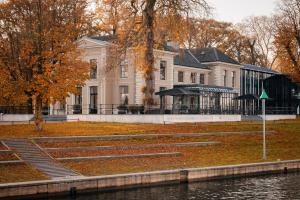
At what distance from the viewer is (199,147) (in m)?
29.7

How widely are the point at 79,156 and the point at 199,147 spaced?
335 inches

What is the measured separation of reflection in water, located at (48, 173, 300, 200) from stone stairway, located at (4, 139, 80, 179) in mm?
2759

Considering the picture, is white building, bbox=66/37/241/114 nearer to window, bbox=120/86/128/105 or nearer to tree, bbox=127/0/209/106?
window, bbox=120/86/128/105

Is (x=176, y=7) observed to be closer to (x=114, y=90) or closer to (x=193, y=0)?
(x=193, y=0)

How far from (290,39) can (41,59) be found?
39055 millimetres

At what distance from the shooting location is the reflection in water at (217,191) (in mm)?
18641

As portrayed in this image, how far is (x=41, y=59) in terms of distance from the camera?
3100 cm

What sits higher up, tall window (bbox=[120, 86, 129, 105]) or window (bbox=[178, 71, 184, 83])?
window (bbox=[178, 71, 184, 83])

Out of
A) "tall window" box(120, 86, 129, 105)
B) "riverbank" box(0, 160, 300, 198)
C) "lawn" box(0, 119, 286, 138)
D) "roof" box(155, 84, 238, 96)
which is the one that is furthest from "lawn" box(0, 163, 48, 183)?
"tall window" box(120, 86, 129, 105)

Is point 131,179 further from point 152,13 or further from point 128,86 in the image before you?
point 128,86

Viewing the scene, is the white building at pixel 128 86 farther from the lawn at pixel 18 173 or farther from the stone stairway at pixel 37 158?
the lawn at pixel 18 173

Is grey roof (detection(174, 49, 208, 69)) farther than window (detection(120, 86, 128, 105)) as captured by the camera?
Yes

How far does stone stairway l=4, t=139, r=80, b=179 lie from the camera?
68.8 ft

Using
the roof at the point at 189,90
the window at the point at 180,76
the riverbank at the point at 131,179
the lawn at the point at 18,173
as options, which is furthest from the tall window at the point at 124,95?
the lawn at the point at 18,173
